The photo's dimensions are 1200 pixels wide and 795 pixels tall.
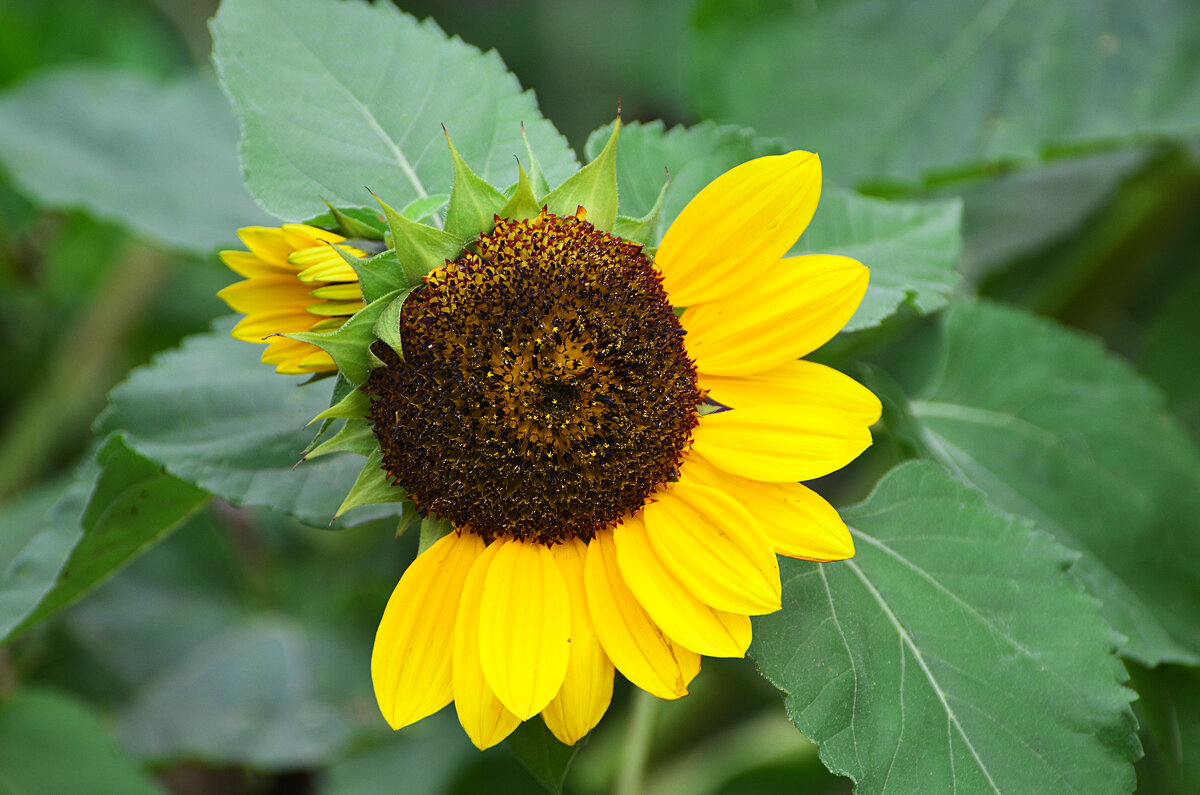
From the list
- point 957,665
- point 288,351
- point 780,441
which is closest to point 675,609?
point 780,441

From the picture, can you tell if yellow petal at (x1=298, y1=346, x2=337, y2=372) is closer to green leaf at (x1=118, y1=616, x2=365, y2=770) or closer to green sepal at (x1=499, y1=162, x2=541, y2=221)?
green sepal at (x1=499, y1=162, x2=541, y2=221)

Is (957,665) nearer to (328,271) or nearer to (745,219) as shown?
(745,219)

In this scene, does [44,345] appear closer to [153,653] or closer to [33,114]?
[33,114]

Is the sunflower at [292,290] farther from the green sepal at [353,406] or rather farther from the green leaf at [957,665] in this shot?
the green leaf at [957,665]

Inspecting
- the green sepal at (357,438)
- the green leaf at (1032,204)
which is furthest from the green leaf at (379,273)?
the green leaf at (1032,204)

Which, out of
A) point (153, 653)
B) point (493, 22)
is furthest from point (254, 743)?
point (493, 22)

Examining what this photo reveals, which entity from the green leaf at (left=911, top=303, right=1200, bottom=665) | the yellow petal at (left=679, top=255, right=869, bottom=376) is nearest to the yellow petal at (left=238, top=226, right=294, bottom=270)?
the yellow petal at (left=679, top=255, right=869, bottom=376)

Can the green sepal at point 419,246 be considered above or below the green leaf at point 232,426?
above
